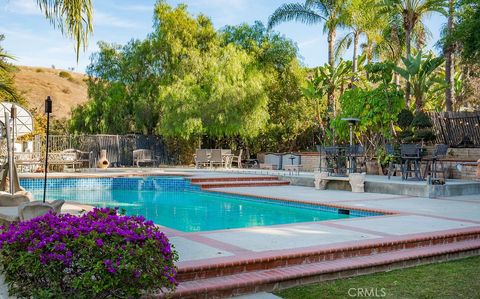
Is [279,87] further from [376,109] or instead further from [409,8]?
[376,109]

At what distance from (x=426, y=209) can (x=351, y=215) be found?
4.68ft

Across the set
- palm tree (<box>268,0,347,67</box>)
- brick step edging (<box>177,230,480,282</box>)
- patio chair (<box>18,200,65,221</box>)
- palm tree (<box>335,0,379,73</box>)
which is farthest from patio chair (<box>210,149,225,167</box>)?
patio chair (<box>18,200,65,221</box>)

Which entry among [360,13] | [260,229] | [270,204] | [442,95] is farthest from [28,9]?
[442,95]

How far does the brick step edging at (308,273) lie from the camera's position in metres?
4.69

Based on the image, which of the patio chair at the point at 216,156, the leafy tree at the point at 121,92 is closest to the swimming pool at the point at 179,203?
the patio chair at the point at 216,156

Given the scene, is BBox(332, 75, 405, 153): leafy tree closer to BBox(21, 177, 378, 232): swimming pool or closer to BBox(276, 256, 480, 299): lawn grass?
BBox(21, 177, 378, 232): swimming pool

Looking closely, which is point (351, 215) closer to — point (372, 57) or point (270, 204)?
Answer: point (270, 204)

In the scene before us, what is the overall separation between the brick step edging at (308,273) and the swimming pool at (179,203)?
3614mm

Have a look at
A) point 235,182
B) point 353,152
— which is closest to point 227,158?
point 235,182

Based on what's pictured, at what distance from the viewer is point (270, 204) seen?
40.2 feet

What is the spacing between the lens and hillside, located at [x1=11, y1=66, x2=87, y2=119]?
56.4m

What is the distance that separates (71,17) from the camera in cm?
466

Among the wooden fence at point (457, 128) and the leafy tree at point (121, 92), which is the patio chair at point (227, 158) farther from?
the wooden fence at point (457, 128)

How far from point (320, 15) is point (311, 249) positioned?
19.6 m
